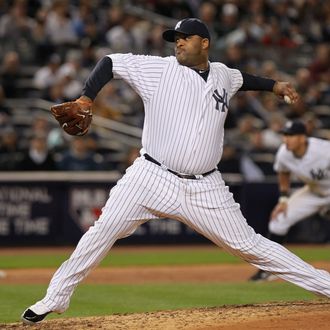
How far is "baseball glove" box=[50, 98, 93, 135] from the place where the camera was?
6.49 metres

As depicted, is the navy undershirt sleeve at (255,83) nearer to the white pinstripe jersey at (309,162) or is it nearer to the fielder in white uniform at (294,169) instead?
the fielder in white uniform at (294,169)

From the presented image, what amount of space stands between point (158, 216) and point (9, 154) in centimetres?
921

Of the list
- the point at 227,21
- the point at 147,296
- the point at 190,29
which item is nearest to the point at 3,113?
the point at 227,21

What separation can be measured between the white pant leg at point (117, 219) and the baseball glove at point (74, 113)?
57 cm

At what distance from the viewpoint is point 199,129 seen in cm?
693

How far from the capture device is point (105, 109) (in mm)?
17922

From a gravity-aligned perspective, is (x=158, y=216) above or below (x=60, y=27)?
below

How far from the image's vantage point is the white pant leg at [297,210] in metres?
11.5

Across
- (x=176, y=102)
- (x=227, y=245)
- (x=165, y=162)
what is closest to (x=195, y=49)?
(x=176, y=102)

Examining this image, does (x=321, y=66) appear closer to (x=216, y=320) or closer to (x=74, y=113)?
(x=216, y=320)

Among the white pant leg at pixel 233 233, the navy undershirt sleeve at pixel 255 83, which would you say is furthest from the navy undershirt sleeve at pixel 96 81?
the navy undershirt sleeve at pixel 255 83

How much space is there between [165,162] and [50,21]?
1210cm

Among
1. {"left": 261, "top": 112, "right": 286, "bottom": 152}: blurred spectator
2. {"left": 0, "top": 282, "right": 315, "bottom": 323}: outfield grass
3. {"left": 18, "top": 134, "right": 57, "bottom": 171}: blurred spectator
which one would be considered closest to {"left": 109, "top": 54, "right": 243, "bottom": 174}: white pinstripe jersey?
{"left": 0, "top": 282, "right": 315, "bottom": 323}: outfield grass

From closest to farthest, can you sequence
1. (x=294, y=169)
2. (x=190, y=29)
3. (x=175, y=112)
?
1. (x=175, y=112)
2. (x=190, y=29)
3. (x=294, y=169)
